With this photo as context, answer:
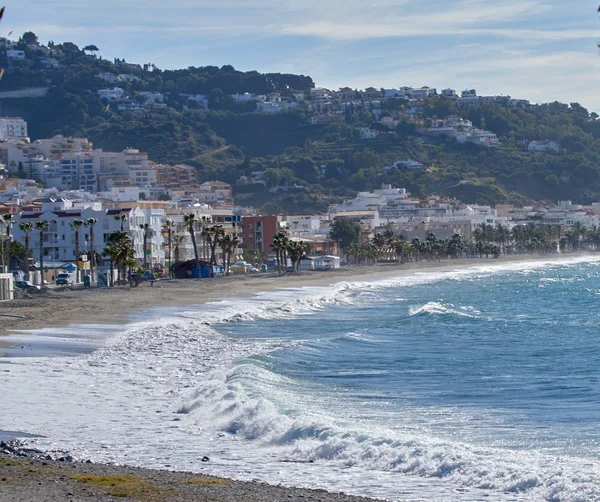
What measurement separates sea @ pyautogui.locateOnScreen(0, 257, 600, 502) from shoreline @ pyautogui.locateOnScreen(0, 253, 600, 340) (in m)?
1.96

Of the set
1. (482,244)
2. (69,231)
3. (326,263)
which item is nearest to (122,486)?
(69,231)

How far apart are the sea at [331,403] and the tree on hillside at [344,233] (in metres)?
80.8

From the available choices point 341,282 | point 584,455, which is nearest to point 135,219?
point 341,282

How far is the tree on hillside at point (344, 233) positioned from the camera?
121000mm

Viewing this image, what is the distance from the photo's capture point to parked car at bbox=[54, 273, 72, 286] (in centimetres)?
6334

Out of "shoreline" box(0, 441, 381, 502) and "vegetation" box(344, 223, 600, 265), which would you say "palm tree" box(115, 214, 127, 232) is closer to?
"vegetation" box(344, 223, 600, 265)

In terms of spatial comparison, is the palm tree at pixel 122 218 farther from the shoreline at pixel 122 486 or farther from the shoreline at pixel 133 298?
the shoreline at pixel 122 486

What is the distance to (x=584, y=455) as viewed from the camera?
15602 millimetres

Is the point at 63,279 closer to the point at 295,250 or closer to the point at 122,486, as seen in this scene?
the point at 295,250

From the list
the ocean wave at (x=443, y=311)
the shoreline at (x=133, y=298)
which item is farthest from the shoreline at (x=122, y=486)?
the ocean wave at (x=443, y=311)

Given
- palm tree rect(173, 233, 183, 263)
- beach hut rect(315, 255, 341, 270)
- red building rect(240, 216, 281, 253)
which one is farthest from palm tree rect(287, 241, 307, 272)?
red building rect(240, 216, 281, 253)

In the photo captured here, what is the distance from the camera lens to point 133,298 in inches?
2036

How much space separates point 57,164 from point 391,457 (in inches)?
6896

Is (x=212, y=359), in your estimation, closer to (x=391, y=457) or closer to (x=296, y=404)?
(x=296, y=404)
